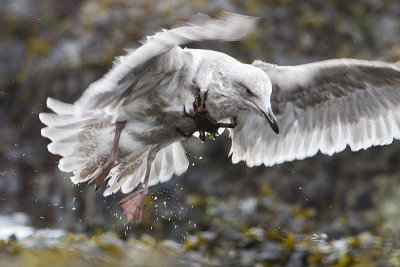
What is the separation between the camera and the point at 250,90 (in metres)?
4.09

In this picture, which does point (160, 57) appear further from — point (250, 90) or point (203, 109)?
point (250, 90)

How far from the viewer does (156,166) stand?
16.9 feet

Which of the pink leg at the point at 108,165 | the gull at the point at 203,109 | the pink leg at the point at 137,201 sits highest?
the gull at the point at 203,109

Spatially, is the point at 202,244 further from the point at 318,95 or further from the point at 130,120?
the point at 318,95

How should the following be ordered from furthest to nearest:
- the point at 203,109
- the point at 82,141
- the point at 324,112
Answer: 1. the point at 324,112
2. the point at 82,141
3. the point at 203,109

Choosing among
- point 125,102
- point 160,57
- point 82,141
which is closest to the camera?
point 160,57

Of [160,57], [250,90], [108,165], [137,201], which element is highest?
[160,57]

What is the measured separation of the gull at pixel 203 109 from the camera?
404 cm

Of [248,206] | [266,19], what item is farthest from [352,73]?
[266,19]

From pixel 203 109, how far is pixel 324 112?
1217 mm

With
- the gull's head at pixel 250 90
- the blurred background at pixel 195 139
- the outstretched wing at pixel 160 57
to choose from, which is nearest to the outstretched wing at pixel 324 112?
the gull's head at pixel 250 90

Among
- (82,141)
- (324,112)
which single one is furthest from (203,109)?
(324,112)

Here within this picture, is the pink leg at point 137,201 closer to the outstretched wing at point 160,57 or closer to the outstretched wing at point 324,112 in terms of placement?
the outstretched wing at point 160,57

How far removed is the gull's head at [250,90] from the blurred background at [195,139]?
7.48ft
